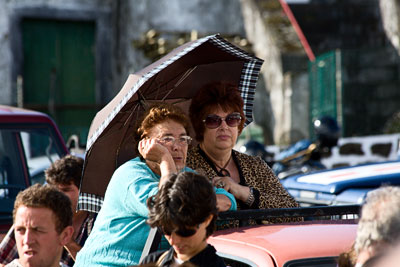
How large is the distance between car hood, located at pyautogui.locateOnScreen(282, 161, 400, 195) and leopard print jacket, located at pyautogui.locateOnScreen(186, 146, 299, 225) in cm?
72

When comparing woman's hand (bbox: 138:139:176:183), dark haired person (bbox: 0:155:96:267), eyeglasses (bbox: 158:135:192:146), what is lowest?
dark haired person (bbox: 0:155:96:267)

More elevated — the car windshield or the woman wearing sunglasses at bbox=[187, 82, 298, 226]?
the woman wearing sunglasses at bbox=[187, 82, 298, 226]

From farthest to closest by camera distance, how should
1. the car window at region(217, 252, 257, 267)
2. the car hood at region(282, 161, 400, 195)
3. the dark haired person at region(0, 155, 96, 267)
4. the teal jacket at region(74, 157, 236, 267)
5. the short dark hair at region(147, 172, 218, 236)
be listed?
the car hood at region(282, 161, 400, 195) < the dark haired person at region(0, 155, 96, 267) < the teal jacket at region(74, 157, 236, 267) < the car window at region(217, 252, 257, 267) < the short dark hair at region(147, 172, 218, 236)

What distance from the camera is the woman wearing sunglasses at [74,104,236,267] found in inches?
127

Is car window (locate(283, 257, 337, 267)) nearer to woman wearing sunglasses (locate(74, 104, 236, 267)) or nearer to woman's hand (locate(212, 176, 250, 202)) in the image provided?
woman wearing sunglasses (locate(74, 104, 236, 267))

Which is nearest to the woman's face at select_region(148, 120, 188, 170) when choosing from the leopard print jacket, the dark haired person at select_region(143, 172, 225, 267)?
the leopard print jacket

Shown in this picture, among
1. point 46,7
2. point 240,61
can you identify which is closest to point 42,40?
point 46,7

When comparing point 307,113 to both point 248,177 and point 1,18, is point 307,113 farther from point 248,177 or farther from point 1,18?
point 248,177

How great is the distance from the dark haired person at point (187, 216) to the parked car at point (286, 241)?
0.93 ft

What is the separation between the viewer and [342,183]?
15.8ft

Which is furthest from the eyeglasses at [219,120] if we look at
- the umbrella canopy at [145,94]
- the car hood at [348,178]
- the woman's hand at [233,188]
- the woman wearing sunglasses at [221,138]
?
the car hood at [348,178]

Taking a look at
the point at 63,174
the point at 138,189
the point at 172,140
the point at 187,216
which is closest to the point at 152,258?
the point at 187,216

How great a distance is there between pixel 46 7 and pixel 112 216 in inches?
577

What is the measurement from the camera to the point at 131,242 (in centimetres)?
323
